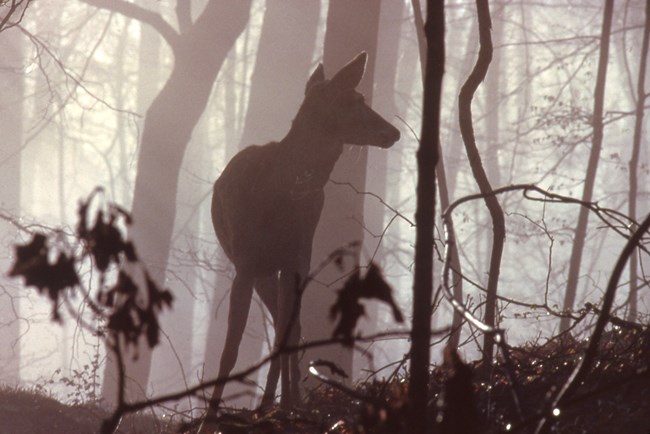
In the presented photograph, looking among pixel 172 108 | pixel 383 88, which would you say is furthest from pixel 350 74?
pixel 383 88

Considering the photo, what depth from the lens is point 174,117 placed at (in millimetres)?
16203

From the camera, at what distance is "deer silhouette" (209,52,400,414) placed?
474 centimetres

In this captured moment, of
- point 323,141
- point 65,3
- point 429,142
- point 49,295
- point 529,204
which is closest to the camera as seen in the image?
point 49,295

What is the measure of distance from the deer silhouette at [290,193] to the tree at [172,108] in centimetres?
1081

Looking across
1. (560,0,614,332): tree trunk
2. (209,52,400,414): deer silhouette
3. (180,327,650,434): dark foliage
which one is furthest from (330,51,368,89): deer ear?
(560,0,614,332): tree trunk

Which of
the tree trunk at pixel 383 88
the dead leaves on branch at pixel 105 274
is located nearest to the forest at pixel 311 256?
the dead leaves on branch at pixel 105 274

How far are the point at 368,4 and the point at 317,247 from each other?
3.08 meters

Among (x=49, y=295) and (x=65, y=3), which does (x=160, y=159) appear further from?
(x=49, y=295)

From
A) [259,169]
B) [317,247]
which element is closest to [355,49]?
[317,247]

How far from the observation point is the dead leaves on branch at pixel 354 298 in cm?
154

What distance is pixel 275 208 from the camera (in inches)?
191

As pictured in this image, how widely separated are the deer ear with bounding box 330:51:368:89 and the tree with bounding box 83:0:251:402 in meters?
11.3

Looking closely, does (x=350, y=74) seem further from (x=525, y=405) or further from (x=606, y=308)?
(x=606, y=308)

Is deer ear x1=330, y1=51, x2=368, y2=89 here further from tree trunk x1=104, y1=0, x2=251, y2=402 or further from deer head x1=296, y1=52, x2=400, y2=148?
tree trunk x1=104, y1=0, x2=251, y2=402
